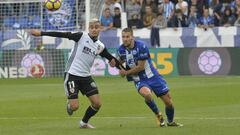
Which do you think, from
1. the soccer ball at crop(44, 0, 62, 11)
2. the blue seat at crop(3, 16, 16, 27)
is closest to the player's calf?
the soccer ball at crop(44, 0, 62, 11)

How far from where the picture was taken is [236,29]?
31.2 metres

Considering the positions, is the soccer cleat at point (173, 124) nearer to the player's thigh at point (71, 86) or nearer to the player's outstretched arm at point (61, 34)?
the player's thigh at point (71, 86)

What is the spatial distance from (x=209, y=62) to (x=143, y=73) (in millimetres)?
16800

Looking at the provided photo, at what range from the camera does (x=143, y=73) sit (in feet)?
46.0

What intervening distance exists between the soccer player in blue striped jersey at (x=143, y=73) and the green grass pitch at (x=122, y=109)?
40 centimetres

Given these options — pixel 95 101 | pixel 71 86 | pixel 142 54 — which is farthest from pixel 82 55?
pixel 142 54

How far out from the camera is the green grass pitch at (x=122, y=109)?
43.8 feet

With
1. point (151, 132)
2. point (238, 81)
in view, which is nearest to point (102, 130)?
point (151, 132)

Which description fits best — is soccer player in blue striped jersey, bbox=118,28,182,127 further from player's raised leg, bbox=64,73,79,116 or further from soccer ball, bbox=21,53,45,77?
soccer ball, bbox=21,53,45,77

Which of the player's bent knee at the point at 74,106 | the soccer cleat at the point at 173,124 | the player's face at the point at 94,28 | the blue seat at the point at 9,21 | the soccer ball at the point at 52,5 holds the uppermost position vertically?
the soccer ball at the point at 52,5

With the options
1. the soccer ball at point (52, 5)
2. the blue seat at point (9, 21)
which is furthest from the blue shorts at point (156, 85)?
the blue seat at point (9, 21)

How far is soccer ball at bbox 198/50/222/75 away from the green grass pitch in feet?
3.46

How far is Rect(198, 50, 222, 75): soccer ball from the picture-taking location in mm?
30391

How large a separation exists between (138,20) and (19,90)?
9813mm
